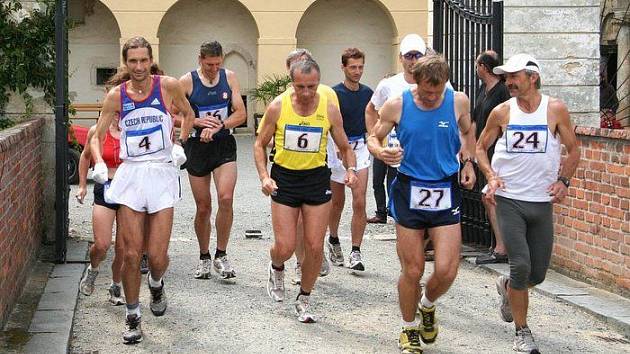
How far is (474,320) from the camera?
28.9 feet

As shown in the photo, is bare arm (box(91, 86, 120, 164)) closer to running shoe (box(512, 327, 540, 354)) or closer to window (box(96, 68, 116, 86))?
running shoe (box(512, 327, 540, 354))

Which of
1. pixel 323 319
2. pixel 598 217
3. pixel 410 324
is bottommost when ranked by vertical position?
pixel 323 319

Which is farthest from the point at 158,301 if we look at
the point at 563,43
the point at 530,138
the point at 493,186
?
the point at 563,43

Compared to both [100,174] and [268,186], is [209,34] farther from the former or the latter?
[100,174]

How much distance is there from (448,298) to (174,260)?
2.96 metres

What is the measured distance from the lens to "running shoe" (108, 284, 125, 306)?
30.4 feet

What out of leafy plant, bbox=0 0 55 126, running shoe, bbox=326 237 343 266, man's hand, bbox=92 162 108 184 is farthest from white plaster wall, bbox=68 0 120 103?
man's hand, bbox=92 162 108 184

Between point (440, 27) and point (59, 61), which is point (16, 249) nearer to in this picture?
point (59, 61)

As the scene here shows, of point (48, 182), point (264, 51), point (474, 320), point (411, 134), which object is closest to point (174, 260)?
point (48, 182)

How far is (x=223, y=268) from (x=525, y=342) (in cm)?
346

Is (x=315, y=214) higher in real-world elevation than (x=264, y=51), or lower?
lower

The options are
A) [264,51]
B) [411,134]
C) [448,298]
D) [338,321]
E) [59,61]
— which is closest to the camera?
[411,134]

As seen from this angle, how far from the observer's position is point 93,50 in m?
34.7

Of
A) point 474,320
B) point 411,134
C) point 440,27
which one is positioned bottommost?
point 474,320
